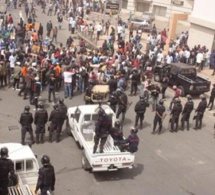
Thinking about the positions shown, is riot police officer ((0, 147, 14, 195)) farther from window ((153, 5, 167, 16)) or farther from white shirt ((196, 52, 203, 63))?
window ((153, 5, 167, 16))

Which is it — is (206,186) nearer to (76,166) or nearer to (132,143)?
(132,143)

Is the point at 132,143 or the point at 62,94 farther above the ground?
the point at 132,143

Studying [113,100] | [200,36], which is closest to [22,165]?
[113,100]

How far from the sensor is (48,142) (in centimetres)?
1473

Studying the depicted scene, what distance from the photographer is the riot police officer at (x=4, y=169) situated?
370 inches

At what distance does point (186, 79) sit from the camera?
21078 mm

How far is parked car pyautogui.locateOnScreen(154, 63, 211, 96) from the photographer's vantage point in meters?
21.0

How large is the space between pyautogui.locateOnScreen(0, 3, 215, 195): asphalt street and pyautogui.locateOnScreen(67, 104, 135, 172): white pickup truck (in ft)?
1.58

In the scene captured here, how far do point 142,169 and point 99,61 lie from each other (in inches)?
398

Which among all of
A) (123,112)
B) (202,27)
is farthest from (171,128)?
(202,27)

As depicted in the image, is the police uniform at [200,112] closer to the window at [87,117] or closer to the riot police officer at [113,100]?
the riot police officer at [113,100]

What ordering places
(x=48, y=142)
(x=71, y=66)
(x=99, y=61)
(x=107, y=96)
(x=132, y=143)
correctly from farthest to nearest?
1. (x=99, y=61)
2. (x=71, y=66)
3. (x=107, y=96)
4. (x=48, y=142)
5. (x=132, y=143)

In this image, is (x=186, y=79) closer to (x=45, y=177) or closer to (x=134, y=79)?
(x=134, y=79)

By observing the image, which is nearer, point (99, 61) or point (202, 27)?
point (99, 61)
